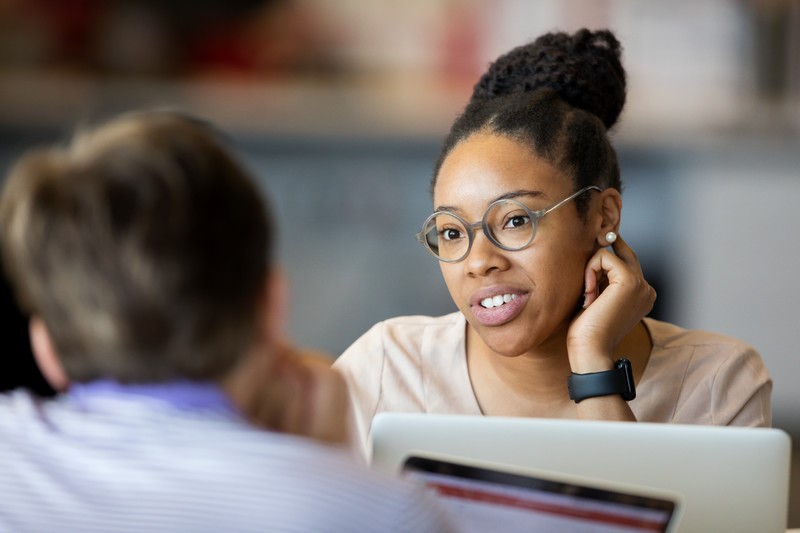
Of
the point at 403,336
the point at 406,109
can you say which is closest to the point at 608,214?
the point at 403,336

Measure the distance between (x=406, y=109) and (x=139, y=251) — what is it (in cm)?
354

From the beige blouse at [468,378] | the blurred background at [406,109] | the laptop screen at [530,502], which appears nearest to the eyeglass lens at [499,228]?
the beige blouse at [468,378]

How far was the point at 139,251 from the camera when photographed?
0.96 metres

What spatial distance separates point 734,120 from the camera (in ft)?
14.3

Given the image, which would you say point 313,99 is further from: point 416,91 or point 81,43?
point 81,43

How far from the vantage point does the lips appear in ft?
5.66

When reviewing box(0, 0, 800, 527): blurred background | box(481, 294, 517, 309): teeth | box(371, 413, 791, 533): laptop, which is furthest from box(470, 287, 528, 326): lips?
box(0, 0, 800, 527): blurred background

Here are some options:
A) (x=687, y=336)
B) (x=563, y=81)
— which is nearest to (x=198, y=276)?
(x=563, y=81)

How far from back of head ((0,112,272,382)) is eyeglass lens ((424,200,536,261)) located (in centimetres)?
73

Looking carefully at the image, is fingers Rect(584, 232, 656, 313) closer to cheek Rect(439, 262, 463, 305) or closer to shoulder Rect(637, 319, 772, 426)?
shoulder Rect(637, 319, 772, 426)

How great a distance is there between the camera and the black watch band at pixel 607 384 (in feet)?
5.36

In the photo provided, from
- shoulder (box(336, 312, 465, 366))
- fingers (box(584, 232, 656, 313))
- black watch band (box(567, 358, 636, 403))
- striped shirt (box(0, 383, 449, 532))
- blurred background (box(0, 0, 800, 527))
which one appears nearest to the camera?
striped shirt (box(0, 383, 449, 532))

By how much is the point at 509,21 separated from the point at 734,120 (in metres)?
0.97

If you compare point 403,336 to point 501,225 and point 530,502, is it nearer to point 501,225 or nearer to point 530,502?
point 501,225
